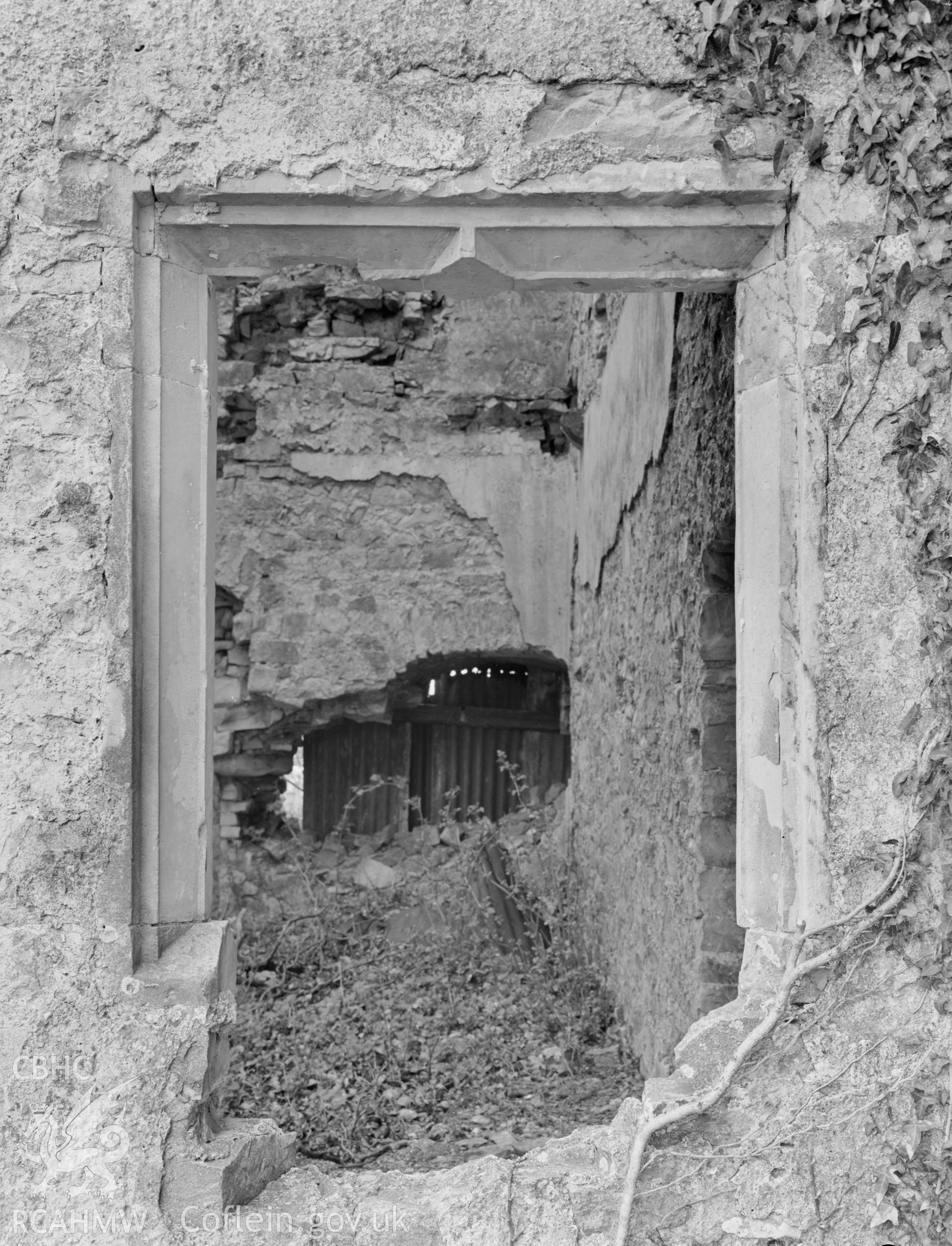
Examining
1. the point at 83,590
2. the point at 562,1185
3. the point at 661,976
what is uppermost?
the point at 83,590

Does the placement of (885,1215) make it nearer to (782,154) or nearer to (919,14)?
(782,154)

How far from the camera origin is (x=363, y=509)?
6648 mm

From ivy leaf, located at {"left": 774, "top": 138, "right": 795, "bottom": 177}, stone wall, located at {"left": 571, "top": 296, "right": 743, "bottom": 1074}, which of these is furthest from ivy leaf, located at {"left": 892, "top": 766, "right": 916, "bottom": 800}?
stone wall, located at {"left": 571, "top": 296, "right": 743, "bottom": 1074}

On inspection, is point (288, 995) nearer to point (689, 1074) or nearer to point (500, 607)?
point (500, 607)

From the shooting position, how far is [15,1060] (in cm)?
197

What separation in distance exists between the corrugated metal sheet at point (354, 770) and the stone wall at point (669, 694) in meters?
2.37

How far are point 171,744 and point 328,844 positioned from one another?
5395 mm

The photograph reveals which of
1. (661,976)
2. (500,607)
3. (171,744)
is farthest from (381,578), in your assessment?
(171,744)

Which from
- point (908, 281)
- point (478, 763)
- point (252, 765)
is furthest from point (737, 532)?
point (478, 763)

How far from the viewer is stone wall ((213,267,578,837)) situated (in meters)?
6.61

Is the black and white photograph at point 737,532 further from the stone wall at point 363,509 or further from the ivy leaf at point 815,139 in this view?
the stone wall at point 363,509

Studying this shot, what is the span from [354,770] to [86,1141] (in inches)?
230

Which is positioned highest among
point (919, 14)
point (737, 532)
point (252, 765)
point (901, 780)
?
point (919, 14)

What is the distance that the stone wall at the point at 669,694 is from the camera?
347 centimetres
